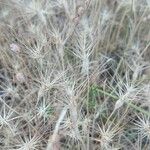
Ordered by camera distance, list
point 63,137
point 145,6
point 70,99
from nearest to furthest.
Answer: point 70,99, point 63,137, point 145,6

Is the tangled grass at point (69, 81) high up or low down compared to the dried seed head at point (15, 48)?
down

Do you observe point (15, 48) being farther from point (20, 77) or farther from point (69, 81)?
point (69, 81)

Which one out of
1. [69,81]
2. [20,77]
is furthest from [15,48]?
[69,81]

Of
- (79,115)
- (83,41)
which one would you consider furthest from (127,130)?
(83,41)

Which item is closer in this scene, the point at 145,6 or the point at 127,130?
the point at 127,130

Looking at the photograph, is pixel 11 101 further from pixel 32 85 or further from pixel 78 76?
pixel 78 76

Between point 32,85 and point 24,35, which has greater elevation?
point 24,35

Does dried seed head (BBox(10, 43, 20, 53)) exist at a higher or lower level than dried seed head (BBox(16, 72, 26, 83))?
higher

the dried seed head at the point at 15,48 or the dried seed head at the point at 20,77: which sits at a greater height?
the dried seed head at the point at 15,48
